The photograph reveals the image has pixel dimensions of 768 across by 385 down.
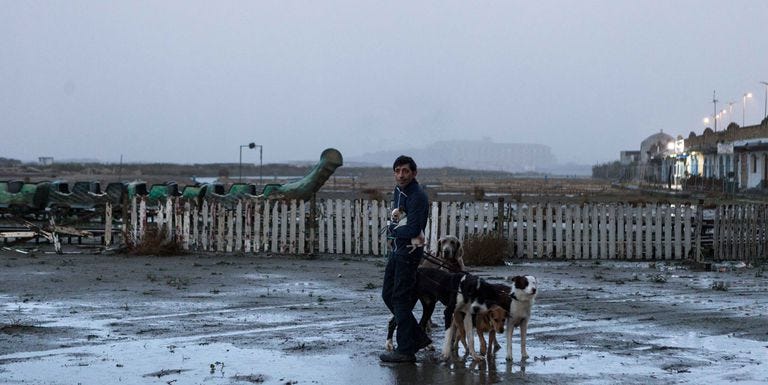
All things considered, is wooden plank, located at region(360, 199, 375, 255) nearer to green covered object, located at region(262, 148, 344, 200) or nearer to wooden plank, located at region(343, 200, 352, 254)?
wooden plank, located at region(343, 200, 352, 254)

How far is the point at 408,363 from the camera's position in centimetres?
982

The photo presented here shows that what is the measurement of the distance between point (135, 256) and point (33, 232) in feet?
14.4

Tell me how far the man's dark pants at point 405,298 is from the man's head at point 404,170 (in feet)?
2.17

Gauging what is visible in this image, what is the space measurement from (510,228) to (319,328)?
10574 mm

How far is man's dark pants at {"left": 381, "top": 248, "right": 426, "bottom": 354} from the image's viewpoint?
9.88 m

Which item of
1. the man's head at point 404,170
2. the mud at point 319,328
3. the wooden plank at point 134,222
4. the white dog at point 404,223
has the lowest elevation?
the mud at point 319,328

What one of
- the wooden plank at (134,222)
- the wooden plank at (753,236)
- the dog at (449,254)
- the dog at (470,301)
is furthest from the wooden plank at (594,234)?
the dog at (470,301)

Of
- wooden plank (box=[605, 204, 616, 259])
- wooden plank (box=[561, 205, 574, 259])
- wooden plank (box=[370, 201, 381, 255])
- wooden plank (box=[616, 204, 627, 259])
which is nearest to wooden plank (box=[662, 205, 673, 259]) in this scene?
wooden plank (box=[616, 204, 627, 259])

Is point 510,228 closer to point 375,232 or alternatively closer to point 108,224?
point 375,232

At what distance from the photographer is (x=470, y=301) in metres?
9.94

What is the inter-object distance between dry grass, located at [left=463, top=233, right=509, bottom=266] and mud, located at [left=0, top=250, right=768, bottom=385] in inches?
49.0

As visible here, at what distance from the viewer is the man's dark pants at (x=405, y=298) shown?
32.4ft

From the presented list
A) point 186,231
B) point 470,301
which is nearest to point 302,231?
point 186,231

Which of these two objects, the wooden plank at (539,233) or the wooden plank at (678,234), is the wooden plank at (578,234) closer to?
the wooden plank at (539,233)
